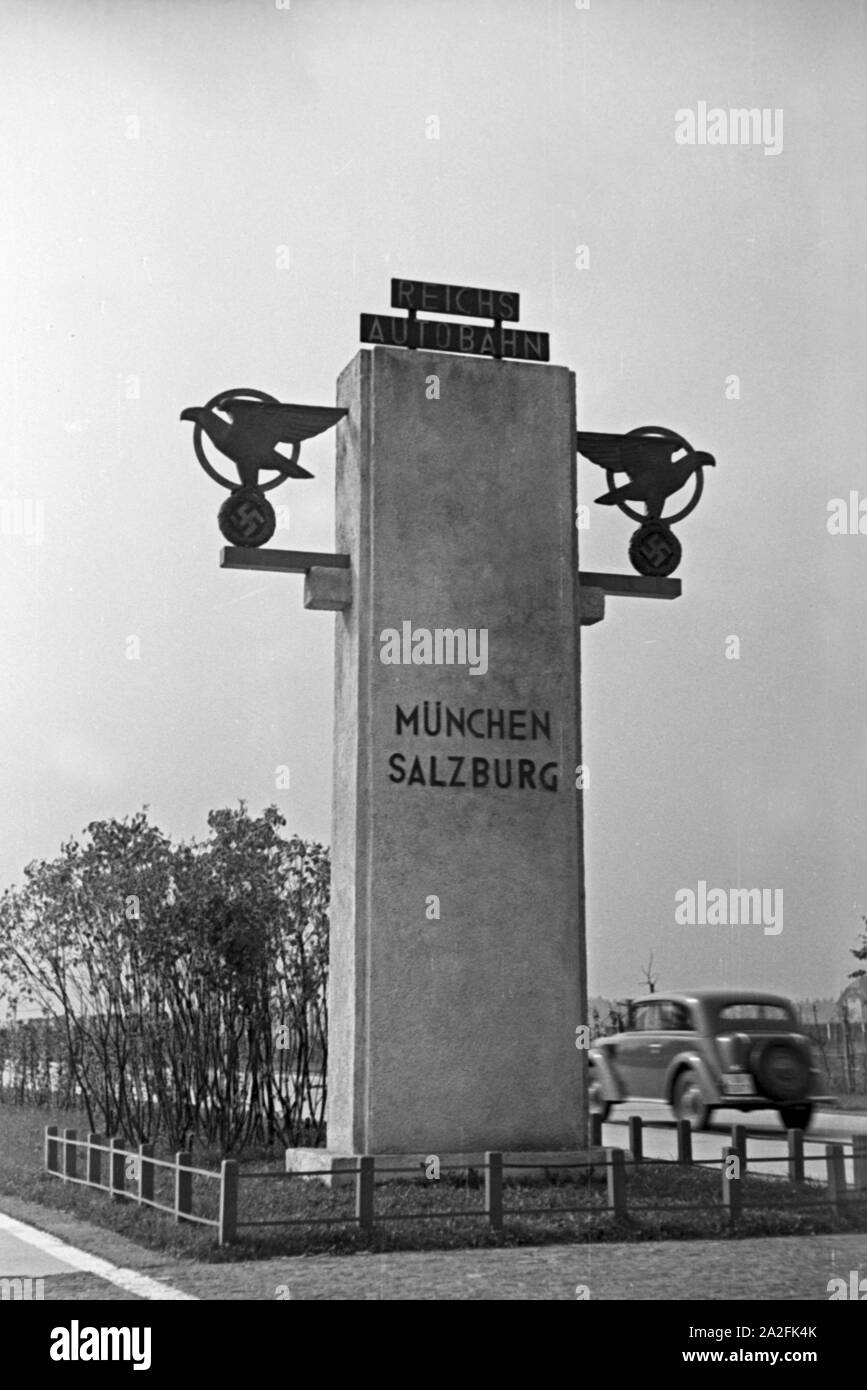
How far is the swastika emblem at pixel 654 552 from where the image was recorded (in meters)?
14.0

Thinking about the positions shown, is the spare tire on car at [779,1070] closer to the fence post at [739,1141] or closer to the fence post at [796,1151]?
the fence post at [796,1151]

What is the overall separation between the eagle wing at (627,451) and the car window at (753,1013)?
Answer: 615 centimetres

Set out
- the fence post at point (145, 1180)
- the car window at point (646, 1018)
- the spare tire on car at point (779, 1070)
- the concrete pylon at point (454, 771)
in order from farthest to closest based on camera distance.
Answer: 1. the car window at point (646, 1018)
2. the spare tire on car at point (779, 1070)
3. the concrete pylon at point (454, 771)
4. the fence post at point (145, 1180)

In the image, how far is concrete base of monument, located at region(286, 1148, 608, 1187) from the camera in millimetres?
11797

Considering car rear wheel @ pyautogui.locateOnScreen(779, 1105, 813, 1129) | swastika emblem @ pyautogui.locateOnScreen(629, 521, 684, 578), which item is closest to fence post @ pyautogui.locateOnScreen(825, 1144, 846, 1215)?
swastika emblem @ pyautogui.locateOnScreen(629, 521, 684, 578)

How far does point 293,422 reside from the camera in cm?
1316

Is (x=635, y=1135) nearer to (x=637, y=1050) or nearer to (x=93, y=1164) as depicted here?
(x=93, y=1164)

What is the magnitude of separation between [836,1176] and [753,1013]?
651 centimetres

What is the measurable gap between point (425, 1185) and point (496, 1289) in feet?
11.7

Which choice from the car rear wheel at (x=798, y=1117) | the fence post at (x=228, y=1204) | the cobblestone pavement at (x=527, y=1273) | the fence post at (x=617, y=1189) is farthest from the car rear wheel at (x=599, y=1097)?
the fence post at (x=228, y=1204)

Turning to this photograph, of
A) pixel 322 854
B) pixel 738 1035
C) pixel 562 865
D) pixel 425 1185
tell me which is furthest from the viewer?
pixel 322 854
